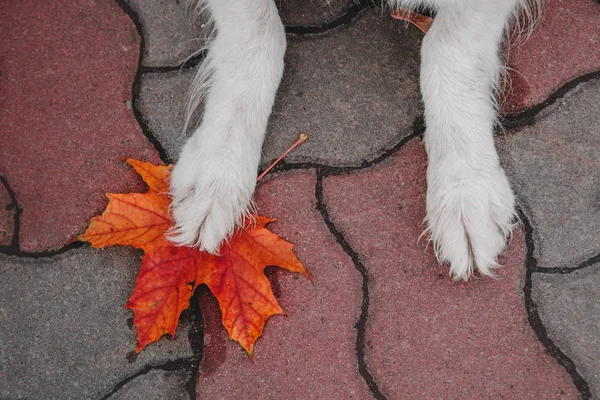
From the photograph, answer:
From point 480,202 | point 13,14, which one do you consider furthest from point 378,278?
point 13,14

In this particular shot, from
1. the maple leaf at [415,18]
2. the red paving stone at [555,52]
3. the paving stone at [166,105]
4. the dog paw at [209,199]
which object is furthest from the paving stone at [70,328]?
the red paving stone at [555,52]

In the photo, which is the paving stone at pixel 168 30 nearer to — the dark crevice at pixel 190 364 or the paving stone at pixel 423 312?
the paving stone at pixel 423 312

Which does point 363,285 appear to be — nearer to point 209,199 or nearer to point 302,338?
point 302,338

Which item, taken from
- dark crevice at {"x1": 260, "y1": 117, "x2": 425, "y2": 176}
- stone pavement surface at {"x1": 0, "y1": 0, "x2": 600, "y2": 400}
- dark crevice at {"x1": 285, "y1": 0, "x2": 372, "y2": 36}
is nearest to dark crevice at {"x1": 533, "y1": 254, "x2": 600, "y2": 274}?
stone pavement surface at {"x1": 0, "y1": 0, "x2": 600, "y2": 400}

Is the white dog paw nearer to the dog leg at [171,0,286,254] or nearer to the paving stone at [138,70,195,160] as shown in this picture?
the dog leg at [171,0,286,254]

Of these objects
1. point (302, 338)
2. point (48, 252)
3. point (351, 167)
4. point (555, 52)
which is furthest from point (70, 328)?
point (555, 52)

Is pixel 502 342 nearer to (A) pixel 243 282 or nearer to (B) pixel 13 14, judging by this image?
(A) pixel 243 282
